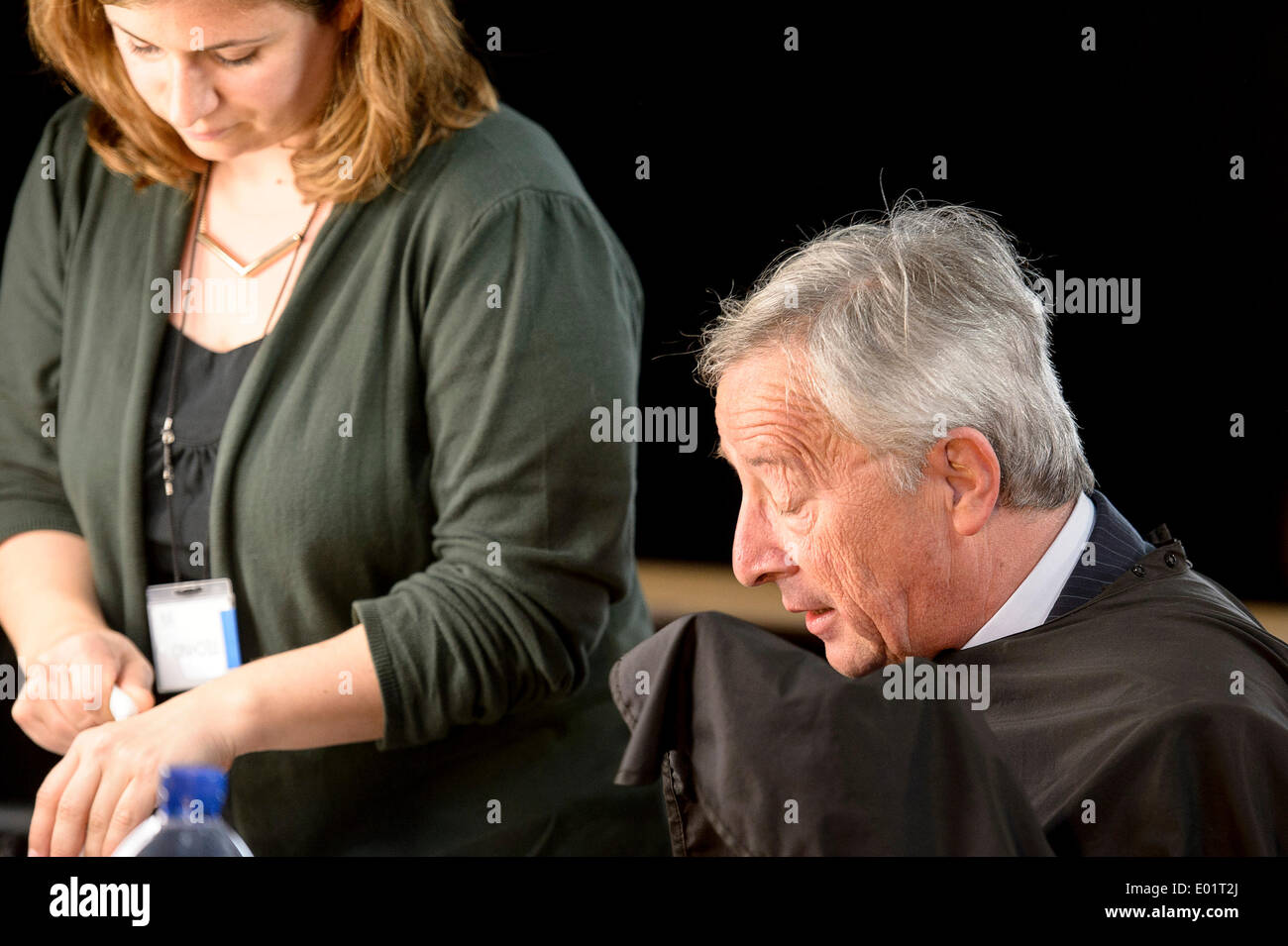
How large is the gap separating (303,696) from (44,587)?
439 millimetres

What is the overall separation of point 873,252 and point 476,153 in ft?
1.70

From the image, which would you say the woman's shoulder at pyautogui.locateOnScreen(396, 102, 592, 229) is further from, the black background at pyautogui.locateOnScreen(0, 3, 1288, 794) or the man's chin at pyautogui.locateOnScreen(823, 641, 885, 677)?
the man's chin at pyautogui.locateOnScreen(823, 641, 885, 677)

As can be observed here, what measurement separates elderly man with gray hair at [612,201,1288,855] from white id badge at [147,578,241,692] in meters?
0.55

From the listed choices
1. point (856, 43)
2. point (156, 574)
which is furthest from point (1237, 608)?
point (156, 574)

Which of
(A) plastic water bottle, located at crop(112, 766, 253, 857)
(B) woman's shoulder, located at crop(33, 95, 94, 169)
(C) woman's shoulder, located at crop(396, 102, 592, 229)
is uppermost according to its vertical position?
(B) woman's shoulder, located at crop(33, 95, 94, 169)

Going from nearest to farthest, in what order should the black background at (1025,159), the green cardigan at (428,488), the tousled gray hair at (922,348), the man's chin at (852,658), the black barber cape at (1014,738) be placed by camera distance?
the black barber cape at (1014,738), the tousled gray hair at (922,348), the man's chin at (852,658), the green cardigan at (428,488), the black background at (1025,159)

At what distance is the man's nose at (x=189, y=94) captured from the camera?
1521mm

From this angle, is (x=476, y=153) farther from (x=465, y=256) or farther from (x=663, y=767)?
(x=663, y=767)

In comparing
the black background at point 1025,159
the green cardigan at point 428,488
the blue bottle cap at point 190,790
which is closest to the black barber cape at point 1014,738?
the green cardigan at point 428,488

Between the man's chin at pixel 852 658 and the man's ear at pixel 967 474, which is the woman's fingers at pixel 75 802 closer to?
the man's chin at pixel 852 658

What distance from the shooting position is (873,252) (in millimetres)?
1409

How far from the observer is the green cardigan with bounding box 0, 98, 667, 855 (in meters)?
1.56

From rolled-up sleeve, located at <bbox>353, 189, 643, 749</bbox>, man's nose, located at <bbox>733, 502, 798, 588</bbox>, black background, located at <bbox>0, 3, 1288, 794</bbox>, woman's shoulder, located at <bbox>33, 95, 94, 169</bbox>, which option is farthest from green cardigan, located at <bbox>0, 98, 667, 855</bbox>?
black background, located at <bbox>0, 3, 1288, 794</bbox>

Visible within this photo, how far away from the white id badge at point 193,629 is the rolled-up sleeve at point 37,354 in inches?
8.1
